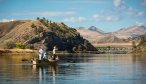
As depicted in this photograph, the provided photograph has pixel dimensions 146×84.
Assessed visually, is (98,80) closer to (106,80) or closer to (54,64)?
(106,80)

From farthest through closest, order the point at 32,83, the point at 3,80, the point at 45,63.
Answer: the point at 45,63, the point at 3,80, the point at 32,83

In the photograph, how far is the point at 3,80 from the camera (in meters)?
64.5

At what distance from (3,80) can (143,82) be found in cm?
1786

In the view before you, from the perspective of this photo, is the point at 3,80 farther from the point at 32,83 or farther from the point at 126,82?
the point at 126,82

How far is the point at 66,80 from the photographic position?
65.9 meters

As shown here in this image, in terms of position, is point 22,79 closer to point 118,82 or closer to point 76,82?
point 76,82

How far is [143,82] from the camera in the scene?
62.3m

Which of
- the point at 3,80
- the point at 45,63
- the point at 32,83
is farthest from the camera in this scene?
the point at 45,63

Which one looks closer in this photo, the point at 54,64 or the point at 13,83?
the point at 13,83

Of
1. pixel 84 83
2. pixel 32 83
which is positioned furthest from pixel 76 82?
pixel 32 83

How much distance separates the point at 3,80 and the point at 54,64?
40.8 m

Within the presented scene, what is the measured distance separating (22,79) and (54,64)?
39.1m

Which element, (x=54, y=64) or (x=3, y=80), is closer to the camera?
(x=3, y=80)

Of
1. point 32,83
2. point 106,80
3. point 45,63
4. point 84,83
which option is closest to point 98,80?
point 106,80
